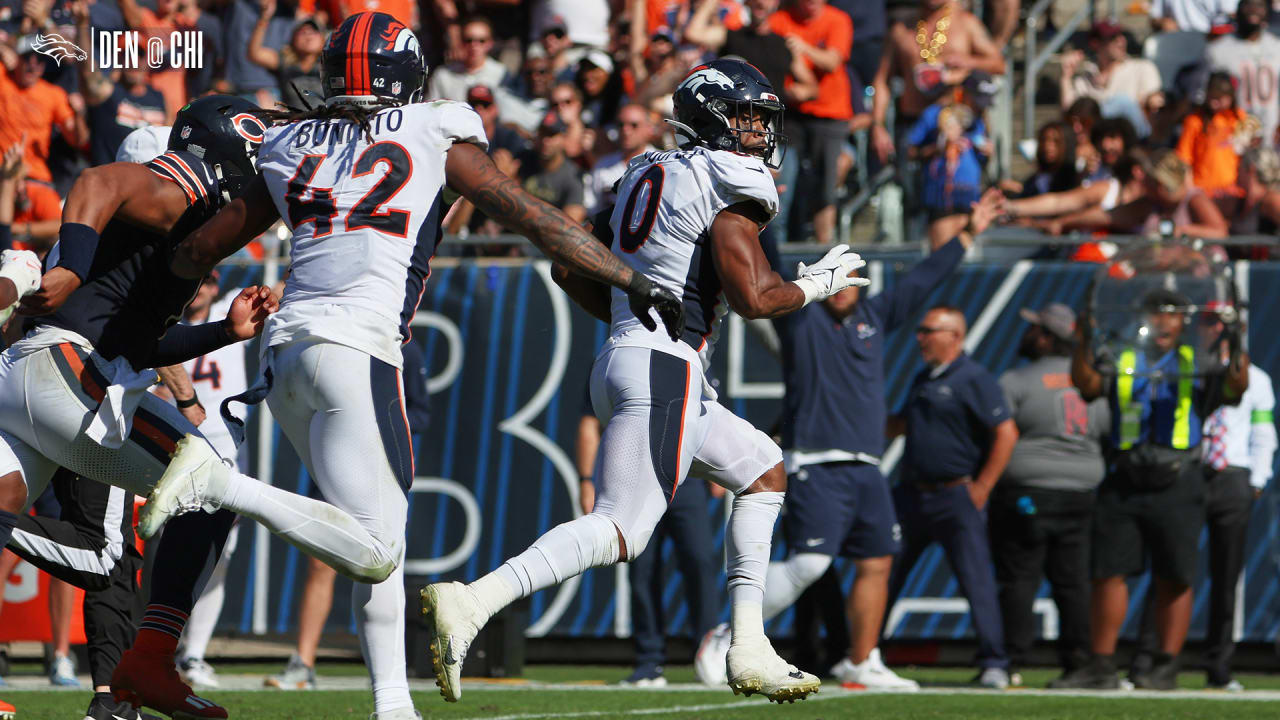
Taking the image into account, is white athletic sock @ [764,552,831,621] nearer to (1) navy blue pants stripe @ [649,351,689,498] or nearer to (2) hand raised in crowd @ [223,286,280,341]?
(1) navy blue pants stripe @ [649,351,689,498]

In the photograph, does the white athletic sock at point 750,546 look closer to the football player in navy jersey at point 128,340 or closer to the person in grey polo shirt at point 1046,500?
the football player in navy jersey at point 128,340

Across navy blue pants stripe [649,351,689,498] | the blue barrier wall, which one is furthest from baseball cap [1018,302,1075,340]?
navy blue pants stripe [649,351,689,498]

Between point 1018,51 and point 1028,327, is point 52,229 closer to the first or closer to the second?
point 1028,327

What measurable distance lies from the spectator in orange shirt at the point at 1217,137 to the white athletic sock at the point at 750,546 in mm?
7210

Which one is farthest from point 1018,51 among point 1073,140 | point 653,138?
point 653,138

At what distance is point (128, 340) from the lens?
5.34 meters

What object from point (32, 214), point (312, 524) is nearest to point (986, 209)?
point (312, 524)

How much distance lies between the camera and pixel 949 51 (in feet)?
39.7

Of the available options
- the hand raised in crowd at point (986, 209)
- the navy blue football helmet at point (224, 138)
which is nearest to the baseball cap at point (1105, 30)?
the hand raised in crowd at point (986, 209)

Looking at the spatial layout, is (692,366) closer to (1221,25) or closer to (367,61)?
(367,61)

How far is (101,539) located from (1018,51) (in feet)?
31.8

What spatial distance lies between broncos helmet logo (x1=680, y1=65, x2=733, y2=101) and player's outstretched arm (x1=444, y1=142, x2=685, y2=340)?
2.75ft

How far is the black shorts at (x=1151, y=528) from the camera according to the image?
28.7 feet

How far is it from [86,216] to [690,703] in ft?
11.6
